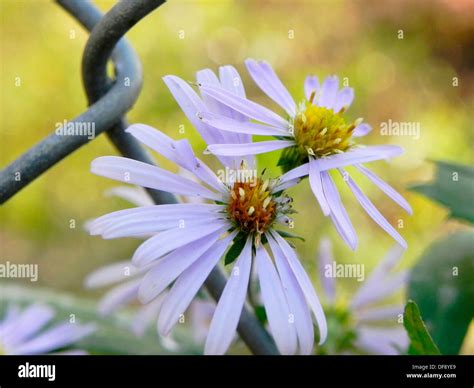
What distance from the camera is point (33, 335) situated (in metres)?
0.55

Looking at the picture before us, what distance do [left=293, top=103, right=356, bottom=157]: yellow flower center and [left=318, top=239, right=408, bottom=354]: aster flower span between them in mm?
204

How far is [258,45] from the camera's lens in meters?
1.25

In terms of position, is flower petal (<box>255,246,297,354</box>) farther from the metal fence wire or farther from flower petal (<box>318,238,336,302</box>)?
flower petal (<box>318,238,336,302</box>)

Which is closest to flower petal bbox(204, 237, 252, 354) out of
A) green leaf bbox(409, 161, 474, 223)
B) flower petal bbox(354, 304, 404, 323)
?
green leaf bbox(409, 161, 474, 223)

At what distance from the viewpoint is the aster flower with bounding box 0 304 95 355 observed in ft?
1.69

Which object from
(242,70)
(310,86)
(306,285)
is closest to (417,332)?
(306,285)

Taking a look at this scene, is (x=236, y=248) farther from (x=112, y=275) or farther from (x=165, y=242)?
(x=112, y=275)

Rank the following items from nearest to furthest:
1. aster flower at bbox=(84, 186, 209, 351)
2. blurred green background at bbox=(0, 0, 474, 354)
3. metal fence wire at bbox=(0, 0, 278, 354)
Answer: metal fence wire at bbox=(0, 0, 278, 354) < aster flower at bbox=(84, 186, 209, 351) < blurred green background at bbox=(0, 0, 474, 354)

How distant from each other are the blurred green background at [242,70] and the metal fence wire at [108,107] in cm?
75

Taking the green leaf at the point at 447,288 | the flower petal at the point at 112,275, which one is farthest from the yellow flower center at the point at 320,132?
the flower petal at the point at 112,275

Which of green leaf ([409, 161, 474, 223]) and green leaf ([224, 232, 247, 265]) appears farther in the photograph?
green leaf ([409, 161, 474, 223])

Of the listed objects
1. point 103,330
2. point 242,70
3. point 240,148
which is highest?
point 242,70

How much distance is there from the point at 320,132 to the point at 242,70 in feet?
2.39

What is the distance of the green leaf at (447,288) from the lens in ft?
1.62
